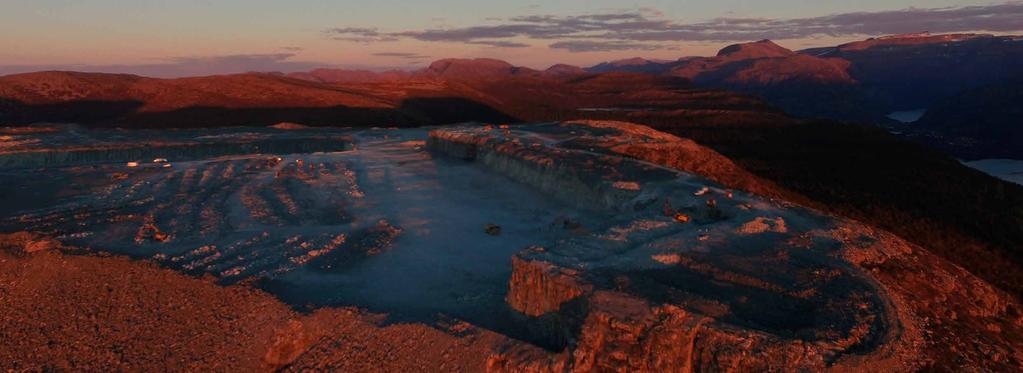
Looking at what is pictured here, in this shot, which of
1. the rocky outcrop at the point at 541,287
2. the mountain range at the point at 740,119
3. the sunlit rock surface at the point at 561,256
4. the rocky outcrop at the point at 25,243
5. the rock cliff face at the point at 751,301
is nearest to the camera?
the rock cliff face at the point at 751,301

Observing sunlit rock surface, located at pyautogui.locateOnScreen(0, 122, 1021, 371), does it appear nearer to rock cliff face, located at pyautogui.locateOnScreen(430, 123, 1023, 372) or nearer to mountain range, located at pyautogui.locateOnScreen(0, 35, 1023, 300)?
rock cliff face, located at pyautogui.locateOnScreen(430, 123, 1023, 372)

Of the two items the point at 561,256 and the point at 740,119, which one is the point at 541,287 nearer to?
the point at 561,256

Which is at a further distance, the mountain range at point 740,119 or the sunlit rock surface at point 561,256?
the mountain range at point 740,119

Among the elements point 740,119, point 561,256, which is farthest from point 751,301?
point 740,119

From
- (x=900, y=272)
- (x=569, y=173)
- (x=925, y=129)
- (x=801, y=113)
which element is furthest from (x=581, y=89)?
(x=900, y=272)

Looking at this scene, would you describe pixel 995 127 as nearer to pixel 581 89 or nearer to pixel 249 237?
pixel 581 89

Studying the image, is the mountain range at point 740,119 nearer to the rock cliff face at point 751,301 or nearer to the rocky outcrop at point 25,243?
the rock cliff face at point 751,301

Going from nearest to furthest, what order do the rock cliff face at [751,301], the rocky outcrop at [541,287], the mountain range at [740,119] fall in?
the rock cliff face at [751,301]
the rocky outcrop at [541,287]
the mountain range at [740,119]

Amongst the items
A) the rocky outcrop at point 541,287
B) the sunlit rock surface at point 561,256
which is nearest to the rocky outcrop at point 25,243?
the sunlit rock surface at point 561,256
